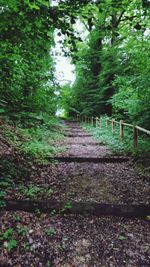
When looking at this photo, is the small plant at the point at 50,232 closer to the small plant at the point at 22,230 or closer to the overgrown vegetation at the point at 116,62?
the small plant at the point at 22,230

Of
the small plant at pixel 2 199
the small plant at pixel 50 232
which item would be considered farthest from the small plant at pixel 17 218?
the small plant at pixel 50 232

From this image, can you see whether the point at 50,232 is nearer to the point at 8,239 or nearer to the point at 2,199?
the point at 8,239

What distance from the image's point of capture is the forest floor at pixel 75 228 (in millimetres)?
2809

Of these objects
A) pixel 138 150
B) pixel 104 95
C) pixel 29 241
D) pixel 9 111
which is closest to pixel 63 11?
pixel 9 111

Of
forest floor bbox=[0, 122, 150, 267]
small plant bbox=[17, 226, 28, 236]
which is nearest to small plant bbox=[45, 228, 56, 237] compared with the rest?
forest floor bbox=[0, 122, 150, 267]

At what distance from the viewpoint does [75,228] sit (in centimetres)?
338

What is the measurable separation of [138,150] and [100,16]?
4.67 metres

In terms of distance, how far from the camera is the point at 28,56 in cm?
461

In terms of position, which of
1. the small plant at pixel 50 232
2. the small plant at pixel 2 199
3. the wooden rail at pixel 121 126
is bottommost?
the small plant at pixel 50 232

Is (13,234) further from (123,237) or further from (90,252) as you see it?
(123,237)

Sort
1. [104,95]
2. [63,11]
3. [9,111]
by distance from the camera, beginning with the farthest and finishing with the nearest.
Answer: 1. [104,95]
2. [9,111]
3. [63,11]

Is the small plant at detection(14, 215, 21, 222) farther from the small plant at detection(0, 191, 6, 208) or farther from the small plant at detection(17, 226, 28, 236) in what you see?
the small plant at detection(0, 191, 6, 208)

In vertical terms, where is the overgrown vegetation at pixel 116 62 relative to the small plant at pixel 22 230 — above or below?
above

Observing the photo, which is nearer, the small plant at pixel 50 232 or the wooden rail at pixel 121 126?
the small plant at pixel 50 232
